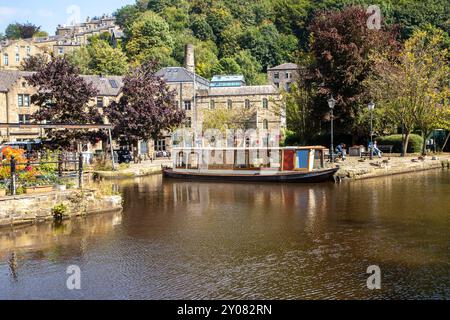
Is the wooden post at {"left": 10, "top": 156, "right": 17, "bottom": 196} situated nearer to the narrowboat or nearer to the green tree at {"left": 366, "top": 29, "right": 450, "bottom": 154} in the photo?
the narrowboat

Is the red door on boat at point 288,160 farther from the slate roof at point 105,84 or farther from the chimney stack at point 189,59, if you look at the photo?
the chimney stack at point 189,59

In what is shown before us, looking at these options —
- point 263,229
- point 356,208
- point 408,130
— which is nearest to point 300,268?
point 263,229

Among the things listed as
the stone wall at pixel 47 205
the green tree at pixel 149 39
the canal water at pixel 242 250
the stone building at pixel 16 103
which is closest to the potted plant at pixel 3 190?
the stone wall at pixel 47 205

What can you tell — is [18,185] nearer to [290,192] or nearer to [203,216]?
[203,216]

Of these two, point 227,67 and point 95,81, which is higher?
point 227,67

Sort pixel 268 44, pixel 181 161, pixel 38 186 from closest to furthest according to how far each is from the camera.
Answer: pixel 38 186
pixel 181 161
pixel 268 44

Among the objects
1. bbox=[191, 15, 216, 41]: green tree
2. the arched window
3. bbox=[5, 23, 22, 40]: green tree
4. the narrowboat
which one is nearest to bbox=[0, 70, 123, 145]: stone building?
the arched window

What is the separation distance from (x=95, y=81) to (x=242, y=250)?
51.2 meters

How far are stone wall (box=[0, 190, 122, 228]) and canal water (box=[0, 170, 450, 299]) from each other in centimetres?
70

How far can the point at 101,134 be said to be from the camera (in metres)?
43.9

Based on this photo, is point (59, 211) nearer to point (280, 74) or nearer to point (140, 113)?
point (140, 113)

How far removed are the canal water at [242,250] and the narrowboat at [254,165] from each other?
7.63m

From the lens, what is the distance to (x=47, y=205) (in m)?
19.9

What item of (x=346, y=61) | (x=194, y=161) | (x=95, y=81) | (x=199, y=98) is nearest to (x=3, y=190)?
(x=194, y=161)
